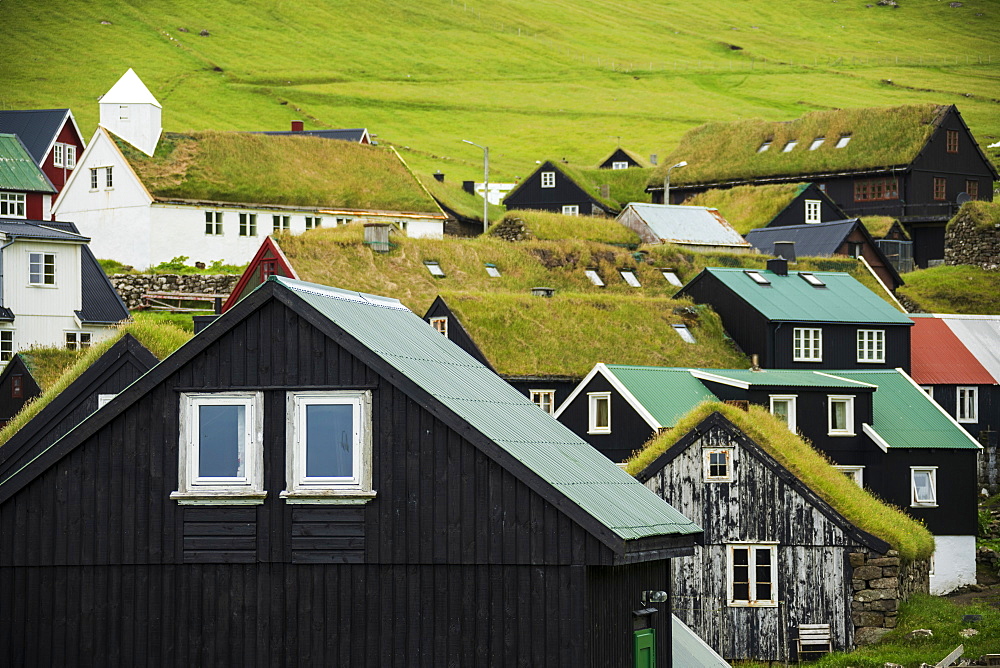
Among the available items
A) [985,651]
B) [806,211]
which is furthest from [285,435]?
[806,211]

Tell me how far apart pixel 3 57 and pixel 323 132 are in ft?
283

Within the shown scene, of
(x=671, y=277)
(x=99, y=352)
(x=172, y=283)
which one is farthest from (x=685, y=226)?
(x=99, y=352)

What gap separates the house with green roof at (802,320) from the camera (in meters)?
60.9

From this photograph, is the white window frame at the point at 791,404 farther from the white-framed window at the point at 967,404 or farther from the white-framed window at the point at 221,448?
the white-framed window at the point at 221,448

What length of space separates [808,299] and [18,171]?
44.1 meters

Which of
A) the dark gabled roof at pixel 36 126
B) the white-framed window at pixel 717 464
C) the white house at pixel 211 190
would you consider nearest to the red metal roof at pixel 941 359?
the white house at pixel 211 190

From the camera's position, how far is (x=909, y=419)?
178 ft

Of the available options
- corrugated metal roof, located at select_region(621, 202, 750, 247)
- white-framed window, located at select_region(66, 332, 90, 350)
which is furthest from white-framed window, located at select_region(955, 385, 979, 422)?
white-framed window, located at select_region(66, 332, 90, 350)

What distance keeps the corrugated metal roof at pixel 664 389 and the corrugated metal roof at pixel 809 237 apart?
1361 inches

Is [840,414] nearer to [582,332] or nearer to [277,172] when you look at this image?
[582,332]

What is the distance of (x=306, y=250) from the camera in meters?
62.7

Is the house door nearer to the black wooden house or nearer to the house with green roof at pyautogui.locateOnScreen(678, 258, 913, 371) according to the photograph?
the black wooden house

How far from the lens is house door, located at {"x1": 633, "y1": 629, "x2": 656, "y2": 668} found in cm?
2100

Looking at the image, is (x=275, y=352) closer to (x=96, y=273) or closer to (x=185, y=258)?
(x=96, y=273)
